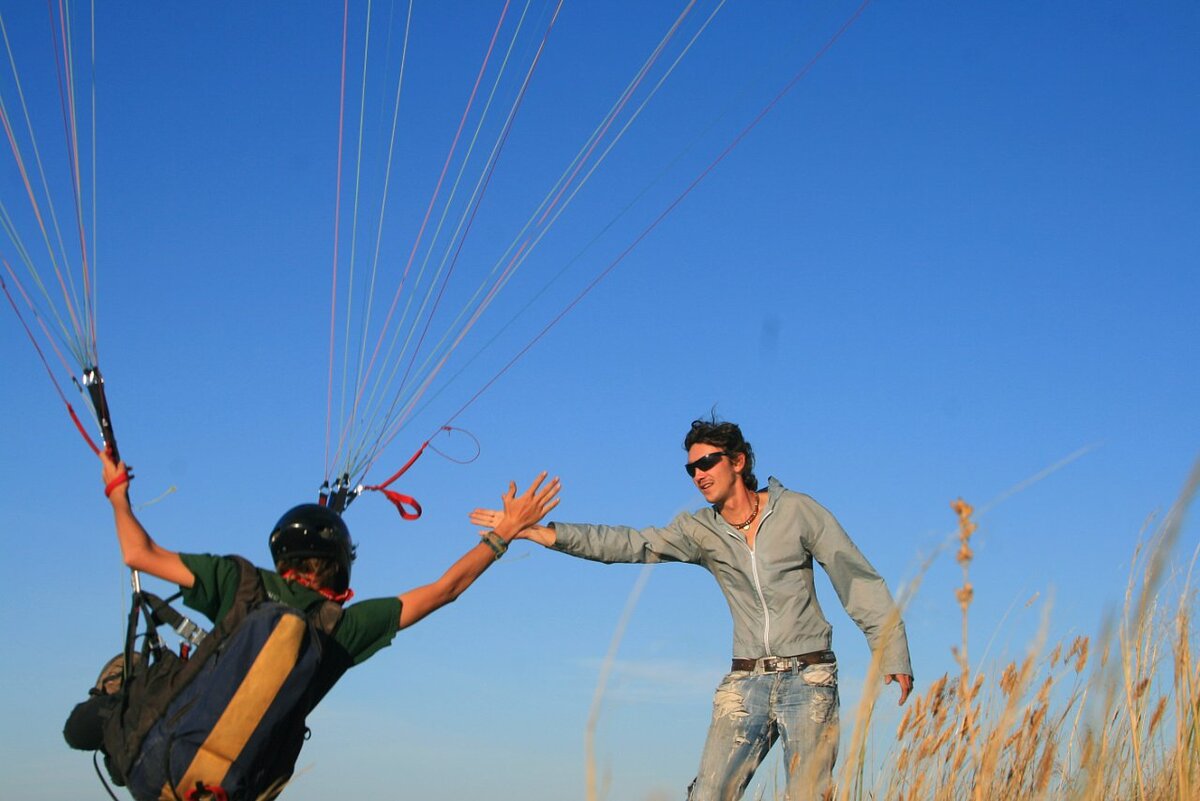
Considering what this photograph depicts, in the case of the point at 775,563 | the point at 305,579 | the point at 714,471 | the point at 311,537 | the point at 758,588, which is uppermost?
the point at 714,471

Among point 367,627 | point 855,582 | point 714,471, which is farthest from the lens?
point 714,471

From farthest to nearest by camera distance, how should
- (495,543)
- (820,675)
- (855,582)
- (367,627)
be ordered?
(855,582) < (820,675) < (495,543) < (367,627)

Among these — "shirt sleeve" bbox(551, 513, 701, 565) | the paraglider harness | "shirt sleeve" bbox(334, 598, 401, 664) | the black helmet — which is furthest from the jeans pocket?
the paraglider harness

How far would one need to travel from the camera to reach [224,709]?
3889 mm

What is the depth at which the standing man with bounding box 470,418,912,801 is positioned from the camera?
561 centimetres

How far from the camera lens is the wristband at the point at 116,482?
4.57 m

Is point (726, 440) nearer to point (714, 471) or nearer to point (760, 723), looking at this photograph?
point (714, 471)

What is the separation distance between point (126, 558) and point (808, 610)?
300cm

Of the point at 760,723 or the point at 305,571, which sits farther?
the point at 760,723

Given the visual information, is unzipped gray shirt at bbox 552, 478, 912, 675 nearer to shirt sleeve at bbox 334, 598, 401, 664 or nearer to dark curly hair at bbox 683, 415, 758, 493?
dark curly hair at bbox 683, 415, 758, 493

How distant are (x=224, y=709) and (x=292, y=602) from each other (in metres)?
0.58

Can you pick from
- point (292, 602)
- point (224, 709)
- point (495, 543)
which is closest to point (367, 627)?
point (292, 602)

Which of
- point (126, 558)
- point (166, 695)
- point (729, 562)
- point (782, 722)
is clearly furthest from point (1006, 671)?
point (126, 558)

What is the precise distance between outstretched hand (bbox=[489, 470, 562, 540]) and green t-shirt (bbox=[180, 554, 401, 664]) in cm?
103
